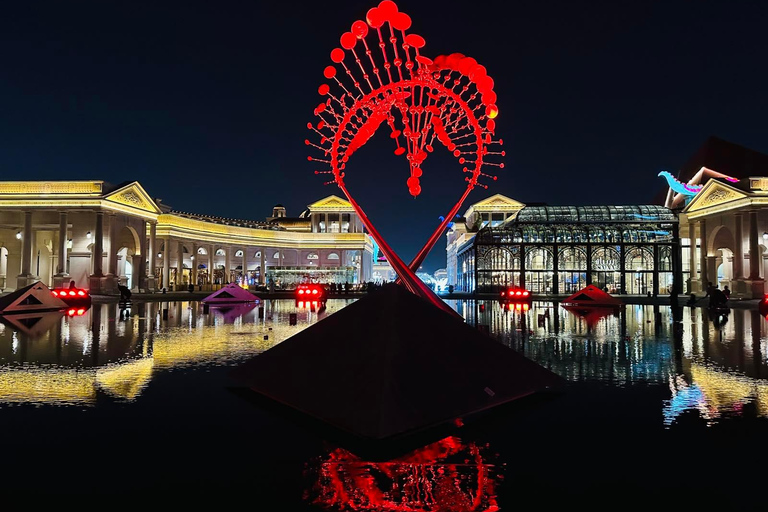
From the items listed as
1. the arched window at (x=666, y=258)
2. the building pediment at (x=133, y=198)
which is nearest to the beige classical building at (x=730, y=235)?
the arched window at (x=666, y=258)

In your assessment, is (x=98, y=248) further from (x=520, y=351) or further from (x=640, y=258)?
(x=640, y=258)

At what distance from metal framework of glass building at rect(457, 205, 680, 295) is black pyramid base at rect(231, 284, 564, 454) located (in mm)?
64335

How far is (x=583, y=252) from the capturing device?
7188 centimetres

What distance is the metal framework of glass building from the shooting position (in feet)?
233

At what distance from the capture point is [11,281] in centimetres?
6806

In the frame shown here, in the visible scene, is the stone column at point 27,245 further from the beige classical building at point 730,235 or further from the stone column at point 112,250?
the beige classical building at point 730,235

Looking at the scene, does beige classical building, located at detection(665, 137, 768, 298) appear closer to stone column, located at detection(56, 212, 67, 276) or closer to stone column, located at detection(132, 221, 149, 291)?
stone column, located at detection(132, 221, 149, 291)

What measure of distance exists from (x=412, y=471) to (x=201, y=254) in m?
97.4

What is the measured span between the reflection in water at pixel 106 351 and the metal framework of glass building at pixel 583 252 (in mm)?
51049

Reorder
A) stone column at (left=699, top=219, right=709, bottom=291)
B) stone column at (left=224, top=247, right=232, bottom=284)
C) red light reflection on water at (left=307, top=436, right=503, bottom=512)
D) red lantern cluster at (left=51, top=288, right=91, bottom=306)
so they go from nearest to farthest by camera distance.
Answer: red light reflection on water at (left=307, top=436, right=503, bottom=512) < red lantern cluster at (left=51, top=288, right=91, bottom=306) < stone column at (left=699, top=219, right=709, bottom=291) < stone column at (left=224, top=247, right=232, bottom=284)

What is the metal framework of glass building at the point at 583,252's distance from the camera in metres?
71.0

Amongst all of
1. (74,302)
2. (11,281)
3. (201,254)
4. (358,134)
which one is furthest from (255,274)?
(358,134)

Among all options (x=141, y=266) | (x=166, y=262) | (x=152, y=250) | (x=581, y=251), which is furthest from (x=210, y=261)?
(x=581, y=251)

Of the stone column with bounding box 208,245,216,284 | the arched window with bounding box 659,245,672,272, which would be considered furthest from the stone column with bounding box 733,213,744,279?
the stone column with bounding box 208,245,216,284
